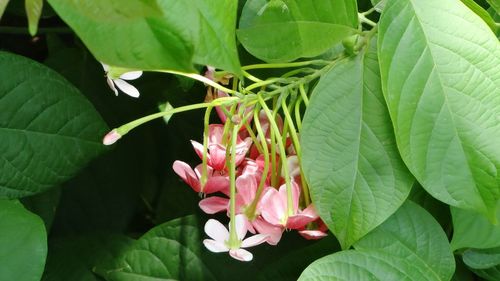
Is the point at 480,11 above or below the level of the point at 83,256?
above

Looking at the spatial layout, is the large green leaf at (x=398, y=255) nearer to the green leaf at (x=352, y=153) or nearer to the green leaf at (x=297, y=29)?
the green leaf at (x=352, y=153)

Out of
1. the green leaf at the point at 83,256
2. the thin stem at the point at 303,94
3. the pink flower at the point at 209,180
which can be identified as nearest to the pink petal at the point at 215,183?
the pink flower at the point at 209,180

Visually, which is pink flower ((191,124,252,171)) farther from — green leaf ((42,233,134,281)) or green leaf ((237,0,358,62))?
green leaf ((42,233,134,281))

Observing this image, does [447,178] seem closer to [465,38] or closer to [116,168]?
[465,38]

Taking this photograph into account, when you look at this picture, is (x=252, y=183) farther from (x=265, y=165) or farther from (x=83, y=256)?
(x=83, y=256)

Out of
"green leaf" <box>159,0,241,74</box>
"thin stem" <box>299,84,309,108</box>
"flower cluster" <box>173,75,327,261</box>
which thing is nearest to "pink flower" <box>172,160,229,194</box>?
"flower cluster" <box>173,75,327,261</box>

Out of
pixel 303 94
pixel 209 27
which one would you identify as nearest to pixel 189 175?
pixel 303 94

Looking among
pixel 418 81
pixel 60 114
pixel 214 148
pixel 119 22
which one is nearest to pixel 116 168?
pixel 60 114

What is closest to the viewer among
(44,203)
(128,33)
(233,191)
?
(128,33)
